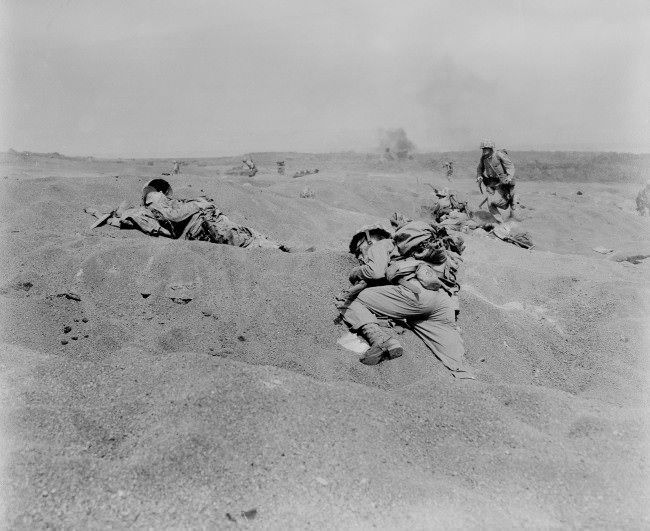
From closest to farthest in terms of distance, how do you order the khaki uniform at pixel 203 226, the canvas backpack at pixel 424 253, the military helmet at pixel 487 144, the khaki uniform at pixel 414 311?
1. the khaki uniform at pixel 414 311
2. the canvas backpack at pixel 424 253
3. the khaki uniform at pixel 203 226
4. the military helmet at pixel 487 144

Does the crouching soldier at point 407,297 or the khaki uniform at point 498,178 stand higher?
the khaki uniform at point 498,178

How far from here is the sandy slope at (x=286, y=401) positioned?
2514mm

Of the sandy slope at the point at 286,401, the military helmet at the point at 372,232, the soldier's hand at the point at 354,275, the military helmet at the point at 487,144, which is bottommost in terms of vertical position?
the sandy slope at the point at 286,401

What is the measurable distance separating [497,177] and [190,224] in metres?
7.30

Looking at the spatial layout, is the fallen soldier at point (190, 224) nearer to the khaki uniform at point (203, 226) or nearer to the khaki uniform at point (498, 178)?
the khaki uniform at point (203, 226)

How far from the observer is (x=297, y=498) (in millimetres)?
2527

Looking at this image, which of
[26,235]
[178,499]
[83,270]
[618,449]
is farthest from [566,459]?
[26,235]

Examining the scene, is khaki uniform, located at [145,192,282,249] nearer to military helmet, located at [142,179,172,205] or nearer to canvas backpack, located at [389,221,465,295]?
military helmet, located at [142,179,172,205]

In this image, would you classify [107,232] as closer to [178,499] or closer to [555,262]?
[178,499]

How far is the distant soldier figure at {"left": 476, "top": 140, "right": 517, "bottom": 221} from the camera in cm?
1094

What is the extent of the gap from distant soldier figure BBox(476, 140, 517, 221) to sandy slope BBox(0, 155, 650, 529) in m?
5.04

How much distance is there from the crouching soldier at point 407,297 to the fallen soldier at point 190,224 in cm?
180

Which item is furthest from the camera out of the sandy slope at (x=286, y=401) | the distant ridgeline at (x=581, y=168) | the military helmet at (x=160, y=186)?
the distant ridgeline at (x=581, y=168)

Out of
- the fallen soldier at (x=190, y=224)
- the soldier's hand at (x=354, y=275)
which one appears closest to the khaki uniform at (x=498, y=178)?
the fallen soldier at (x=190, y=224)
